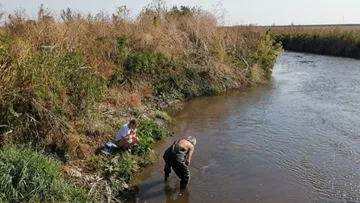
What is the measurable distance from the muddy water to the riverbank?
1.13 m

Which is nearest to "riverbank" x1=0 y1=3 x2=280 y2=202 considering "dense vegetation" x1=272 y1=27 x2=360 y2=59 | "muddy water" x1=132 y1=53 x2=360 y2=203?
"muddy water" x1=132 y1=53 x2=360 y2=203

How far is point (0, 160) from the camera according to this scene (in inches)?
271

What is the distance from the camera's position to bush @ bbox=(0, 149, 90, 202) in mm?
6620

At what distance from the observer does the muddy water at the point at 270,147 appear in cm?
894

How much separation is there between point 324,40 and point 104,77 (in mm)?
31854

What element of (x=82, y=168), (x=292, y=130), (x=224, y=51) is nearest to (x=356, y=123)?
(x=292, y=130)

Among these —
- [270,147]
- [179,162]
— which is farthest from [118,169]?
[270,147]

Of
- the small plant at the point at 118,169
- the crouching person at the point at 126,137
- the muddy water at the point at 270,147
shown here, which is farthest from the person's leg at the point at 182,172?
the crouching person at the point at 126,137

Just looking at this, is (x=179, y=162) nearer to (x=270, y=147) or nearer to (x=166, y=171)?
(x=166, y=171)

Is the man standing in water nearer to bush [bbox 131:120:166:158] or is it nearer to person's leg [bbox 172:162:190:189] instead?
person's leg [bbox 172:162:190:189]

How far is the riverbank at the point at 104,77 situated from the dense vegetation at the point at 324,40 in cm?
1385

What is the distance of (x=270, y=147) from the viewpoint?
11906mm

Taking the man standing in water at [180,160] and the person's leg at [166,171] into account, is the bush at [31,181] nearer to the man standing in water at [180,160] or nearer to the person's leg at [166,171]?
the man standing in water at [180,160]

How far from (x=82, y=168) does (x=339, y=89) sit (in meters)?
16.0
